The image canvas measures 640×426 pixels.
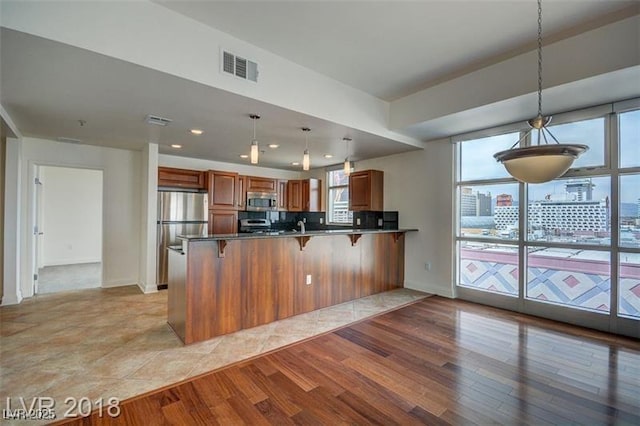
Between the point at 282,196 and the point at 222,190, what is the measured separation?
60.7 inches

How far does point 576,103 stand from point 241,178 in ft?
18.0

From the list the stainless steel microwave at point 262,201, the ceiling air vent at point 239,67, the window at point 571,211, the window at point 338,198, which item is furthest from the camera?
the window at point 338,198

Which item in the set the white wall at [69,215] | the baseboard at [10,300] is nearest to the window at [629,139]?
the baseboard at [10,300]

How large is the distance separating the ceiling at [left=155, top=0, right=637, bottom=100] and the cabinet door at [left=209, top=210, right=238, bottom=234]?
368 centimetres

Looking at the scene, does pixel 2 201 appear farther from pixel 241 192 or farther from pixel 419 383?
pixel 419 383

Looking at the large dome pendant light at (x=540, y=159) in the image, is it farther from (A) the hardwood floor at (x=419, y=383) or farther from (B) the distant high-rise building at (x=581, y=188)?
(B) the distant high-rise building at (x=581, y=188)

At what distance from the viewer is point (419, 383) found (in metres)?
2.24

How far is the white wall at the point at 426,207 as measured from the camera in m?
4.69

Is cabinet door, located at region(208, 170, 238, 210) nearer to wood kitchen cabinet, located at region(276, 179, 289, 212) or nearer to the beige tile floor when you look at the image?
wood kitchen cabinet, located at region(276, 179, 289, 212)

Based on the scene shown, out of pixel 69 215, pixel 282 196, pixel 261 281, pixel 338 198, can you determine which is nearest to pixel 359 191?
pixel 338 198

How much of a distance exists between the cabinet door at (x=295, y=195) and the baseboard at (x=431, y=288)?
3092 mm

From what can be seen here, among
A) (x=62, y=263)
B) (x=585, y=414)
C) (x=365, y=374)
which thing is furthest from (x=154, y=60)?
(x=62, y=263)

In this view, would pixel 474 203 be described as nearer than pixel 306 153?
No

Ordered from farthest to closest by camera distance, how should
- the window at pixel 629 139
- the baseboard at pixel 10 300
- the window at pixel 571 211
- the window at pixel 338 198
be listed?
1. the window at pixel 338 198
2. the baseboard at pixel 10 300
3. the window at pixel 571 211
4. the window at pixel 629 139
